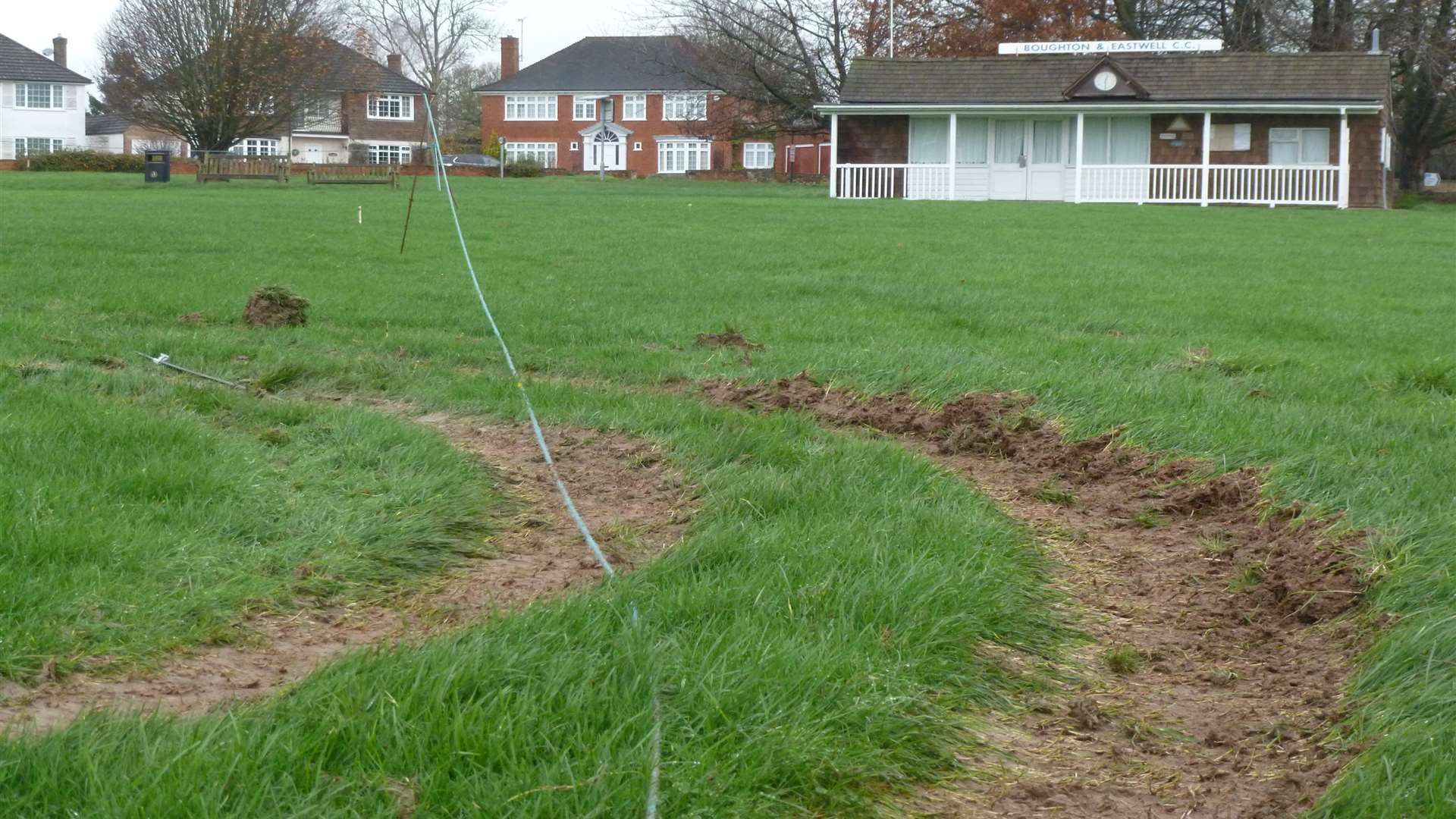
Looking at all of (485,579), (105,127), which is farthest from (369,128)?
(485,579)

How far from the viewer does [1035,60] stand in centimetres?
3559

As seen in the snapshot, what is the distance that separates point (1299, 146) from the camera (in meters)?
34.8

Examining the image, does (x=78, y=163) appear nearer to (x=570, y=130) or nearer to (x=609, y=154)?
(x=570, y=130)

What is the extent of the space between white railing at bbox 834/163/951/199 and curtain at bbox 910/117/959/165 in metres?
1.04

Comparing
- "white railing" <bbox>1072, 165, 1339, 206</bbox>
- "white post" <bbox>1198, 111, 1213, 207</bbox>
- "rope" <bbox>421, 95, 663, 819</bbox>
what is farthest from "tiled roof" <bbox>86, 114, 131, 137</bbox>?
"rope" <bbox>421, 95, 663, 819</bbox>

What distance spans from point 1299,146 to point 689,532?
1331 inches

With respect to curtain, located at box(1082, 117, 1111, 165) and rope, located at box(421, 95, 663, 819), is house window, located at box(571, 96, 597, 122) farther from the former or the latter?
rope, located at box(421, 95, 663, 819)

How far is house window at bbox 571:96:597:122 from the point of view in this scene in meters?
76.6

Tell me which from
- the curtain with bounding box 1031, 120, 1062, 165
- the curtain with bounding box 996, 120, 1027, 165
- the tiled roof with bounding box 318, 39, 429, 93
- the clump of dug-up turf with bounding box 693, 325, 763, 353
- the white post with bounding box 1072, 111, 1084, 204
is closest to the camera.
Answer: the clump of dug-up turf with bounding box 693, 325, 763, 353

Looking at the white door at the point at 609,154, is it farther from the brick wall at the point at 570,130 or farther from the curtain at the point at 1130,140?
the curtain at the point at 1130,140

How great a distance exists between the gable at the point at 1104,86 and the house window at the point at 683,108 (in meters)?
30.9

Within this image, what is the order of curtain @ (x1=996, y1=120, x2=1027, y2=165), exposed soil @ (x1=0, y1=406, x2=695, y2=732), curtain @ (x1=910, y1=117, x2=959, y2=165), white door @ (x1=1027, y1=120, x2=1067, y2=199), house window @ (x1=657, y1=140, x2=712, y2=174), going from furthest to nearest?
house window @ (x1=657, y1=140, x2=712, y2=174) → curtain @ (x1=910, y1=117, x2=959, y2=165) → curtain @ (x1=996, y1=120, x2=1027, y2=165) → white door @ (x1=1027, y1=120, x2=1067, y2=199) → exposed soil @ (x1=0, y1=406, x2=695, y2=732)

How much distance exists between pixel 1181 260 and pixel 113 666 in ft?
43.7

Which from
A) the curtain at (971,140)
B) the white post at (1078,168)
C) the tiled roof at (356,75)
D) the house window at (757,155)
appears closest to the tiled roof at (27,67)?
the tiled roof at (356,75)
